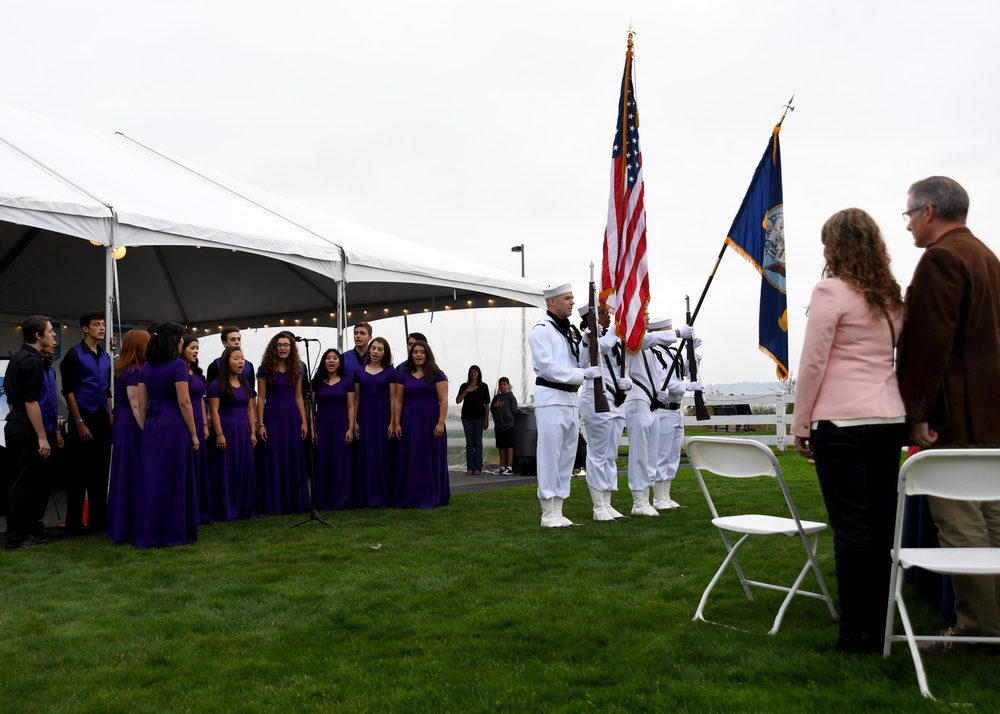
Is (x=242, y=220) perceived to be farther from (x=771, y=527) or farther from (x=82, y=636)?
(x=771, y=527)

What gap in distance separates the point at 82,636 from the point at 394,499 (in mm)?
5238

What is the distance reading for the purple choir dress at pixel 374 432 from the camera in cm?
937

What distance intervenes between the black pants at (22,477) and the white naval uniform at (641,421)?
5.07m

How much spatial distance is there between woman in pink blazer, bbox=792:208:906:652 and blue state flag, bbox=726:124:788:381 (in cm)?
502

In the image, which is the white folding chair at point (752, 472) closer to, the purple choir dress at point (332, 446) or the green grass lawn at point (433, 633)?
the green grass lawn at point (433, 633)

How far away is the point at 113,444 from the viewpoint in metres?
7.32

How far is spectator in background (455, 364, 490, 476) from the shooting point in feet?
44.9

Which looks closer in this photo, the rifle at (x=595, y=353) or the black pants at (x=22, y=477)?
the black pants at (x=22, y=477)

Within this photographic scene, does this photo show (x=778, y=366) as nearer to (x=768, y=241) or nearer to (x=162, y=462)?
(x=768, y=241)

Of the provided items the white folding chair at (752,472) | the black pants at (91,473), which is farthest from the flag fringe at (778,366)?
the black pants at (91,473)

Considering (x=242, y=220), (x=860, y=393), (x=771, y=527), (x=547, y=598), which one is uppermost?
(x=242, y=220)

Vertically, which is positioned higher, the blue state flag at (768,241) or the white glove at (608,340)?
the blue state flag at (768,241)

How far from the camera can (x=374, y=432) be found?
9391mm

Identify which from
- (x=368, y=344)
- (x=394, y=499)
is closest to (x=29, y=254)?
(x=368, y=344)
